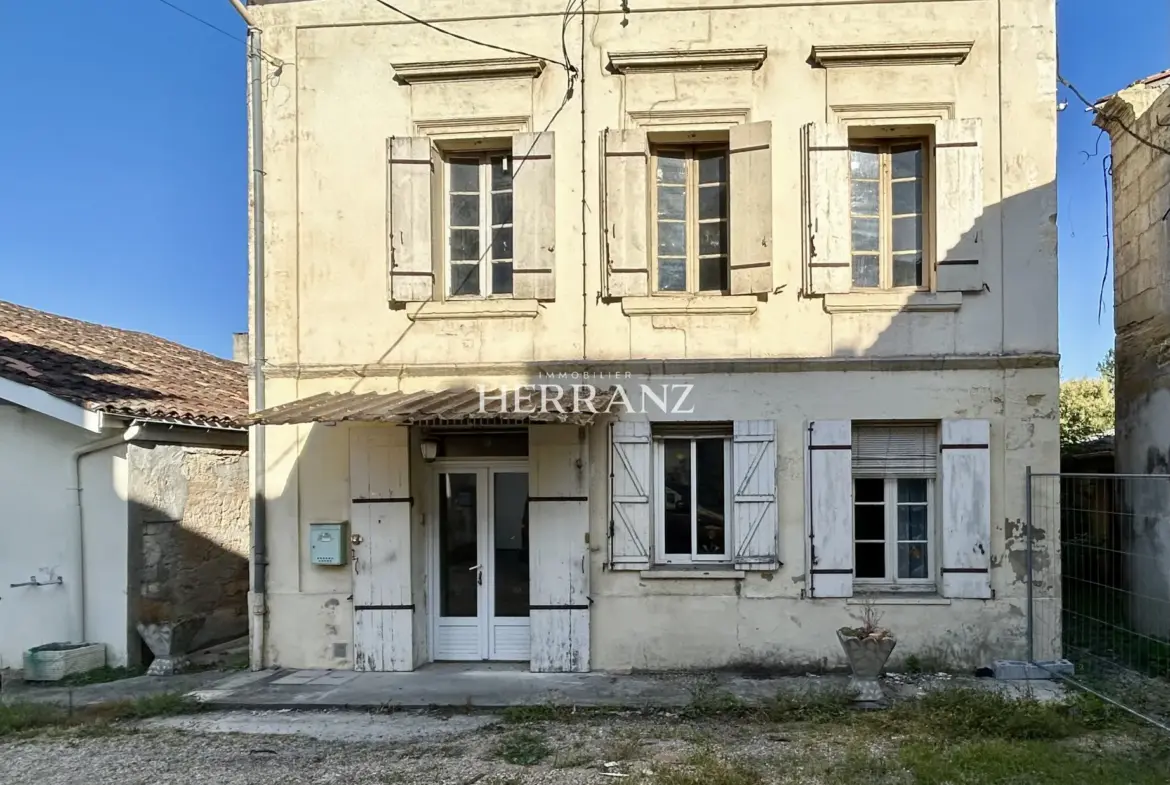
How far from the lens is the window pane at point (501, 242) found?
783 cm

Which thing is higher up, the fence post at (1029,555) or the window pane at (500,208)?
the window pane at (500,208)

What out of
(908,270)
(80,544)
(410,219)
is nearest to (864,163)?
(908,270)

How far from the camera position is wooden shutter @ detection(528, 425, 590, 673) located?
7.32m

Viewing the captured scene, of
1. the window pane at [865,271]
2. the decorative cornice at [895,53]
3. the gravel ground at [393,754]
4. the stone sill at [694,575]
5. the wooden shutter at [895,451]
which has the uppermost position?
the decorative cornice at [895,53]

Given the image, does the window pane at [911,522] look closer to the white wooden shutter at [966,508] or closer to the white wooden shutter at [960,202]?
the white wooden shutter at [966,508]

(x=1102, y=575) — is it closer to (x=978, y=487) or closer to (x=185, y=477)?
(x=978, y=487)

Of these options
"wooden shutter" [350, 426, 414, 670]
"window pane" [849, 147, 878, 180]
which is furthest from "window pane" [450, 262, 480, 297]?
"window pane" [849, 147, 878, 180]

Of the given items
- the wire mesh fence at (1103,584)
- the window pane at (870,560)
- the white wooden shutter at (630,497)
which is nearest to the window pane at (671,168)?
the white wooden shutter at (630,497)

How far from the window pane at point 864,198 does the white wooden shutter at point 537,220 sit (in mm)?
2876

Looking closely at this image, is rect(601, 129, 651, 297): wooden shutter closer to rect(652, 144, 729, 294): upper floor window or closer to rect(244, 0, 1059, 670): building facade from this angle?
rect(244, 0, 1059, 670): building facade

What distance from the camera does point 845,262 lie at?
727 centimetres

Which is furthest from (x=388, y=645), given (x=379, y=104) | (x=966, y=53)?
(x=966, y=53)

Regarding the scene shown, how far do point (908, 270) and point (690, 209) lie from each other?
7.09 ft

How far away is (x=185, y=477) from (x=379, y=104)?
4.47 m
